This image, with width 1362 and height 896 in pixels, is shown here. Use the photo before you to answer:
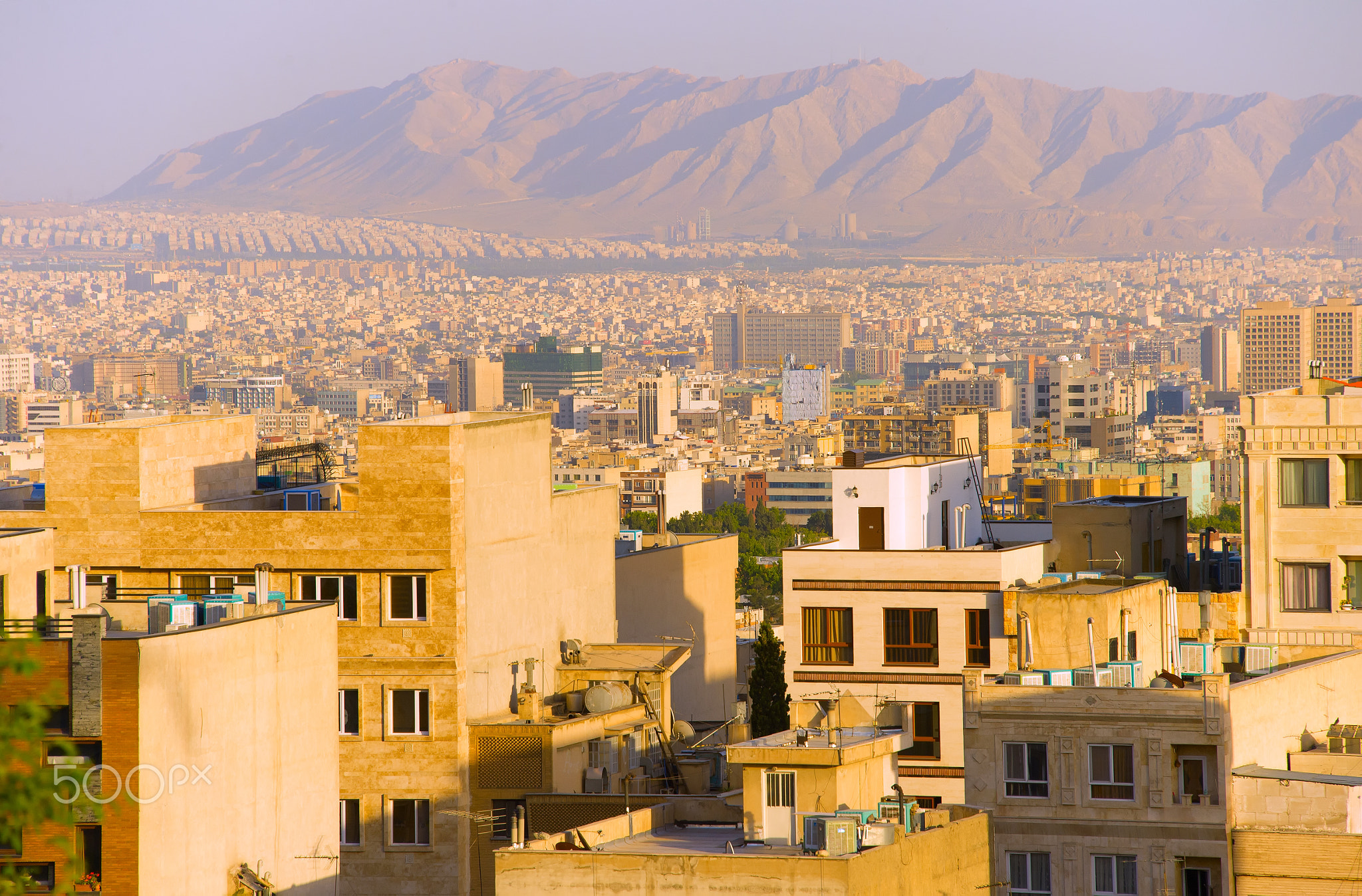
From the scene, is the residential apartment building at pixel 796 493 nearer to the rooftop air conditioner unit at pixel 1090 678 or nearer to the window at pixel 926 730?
the window at pixel 926 730

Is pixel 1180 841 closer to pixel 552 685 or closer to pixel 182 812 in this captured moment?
pixel 182 812

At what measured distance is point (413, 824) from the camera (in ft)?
61.7

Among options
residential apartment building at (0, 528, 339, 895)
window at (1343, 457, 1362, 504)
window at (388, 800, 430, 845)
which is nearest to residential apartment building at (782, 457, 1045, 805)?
window at (1343, 457, 1362, 504)

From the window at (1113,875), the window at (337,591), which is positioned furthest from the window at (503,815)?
the window at (1113,875)

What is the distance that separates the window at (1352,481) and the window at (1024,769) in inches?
268

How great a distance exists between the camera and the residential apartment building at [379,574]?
1872cm

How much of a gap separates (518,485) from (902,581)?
150 inches

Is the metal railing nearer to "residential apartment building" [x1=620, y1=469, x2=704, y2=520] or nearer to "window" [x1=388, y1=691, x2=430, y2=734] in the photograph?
"window" [x1=388, y1=691, x2=430, y2=734]

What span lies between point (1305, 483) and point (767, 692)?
10159 mm

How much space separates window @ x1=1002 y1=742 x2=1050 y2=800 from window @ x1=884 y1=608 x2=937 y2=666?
4.75 m

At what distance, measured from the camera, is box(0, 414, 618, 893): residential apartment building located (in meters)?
18.7

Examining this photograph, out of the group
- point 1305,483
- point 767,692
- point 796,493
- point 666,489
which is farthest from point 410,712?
point 796,493

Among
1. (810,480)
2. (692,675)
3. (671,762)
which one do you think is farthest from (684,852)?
(810,480)

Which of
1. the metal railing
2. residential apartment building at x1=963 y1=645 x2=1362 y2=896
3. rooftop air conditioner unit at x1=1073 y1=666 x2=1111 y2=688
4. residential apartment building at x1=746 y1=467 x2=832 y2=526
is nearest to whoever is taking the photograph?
the metal railing
